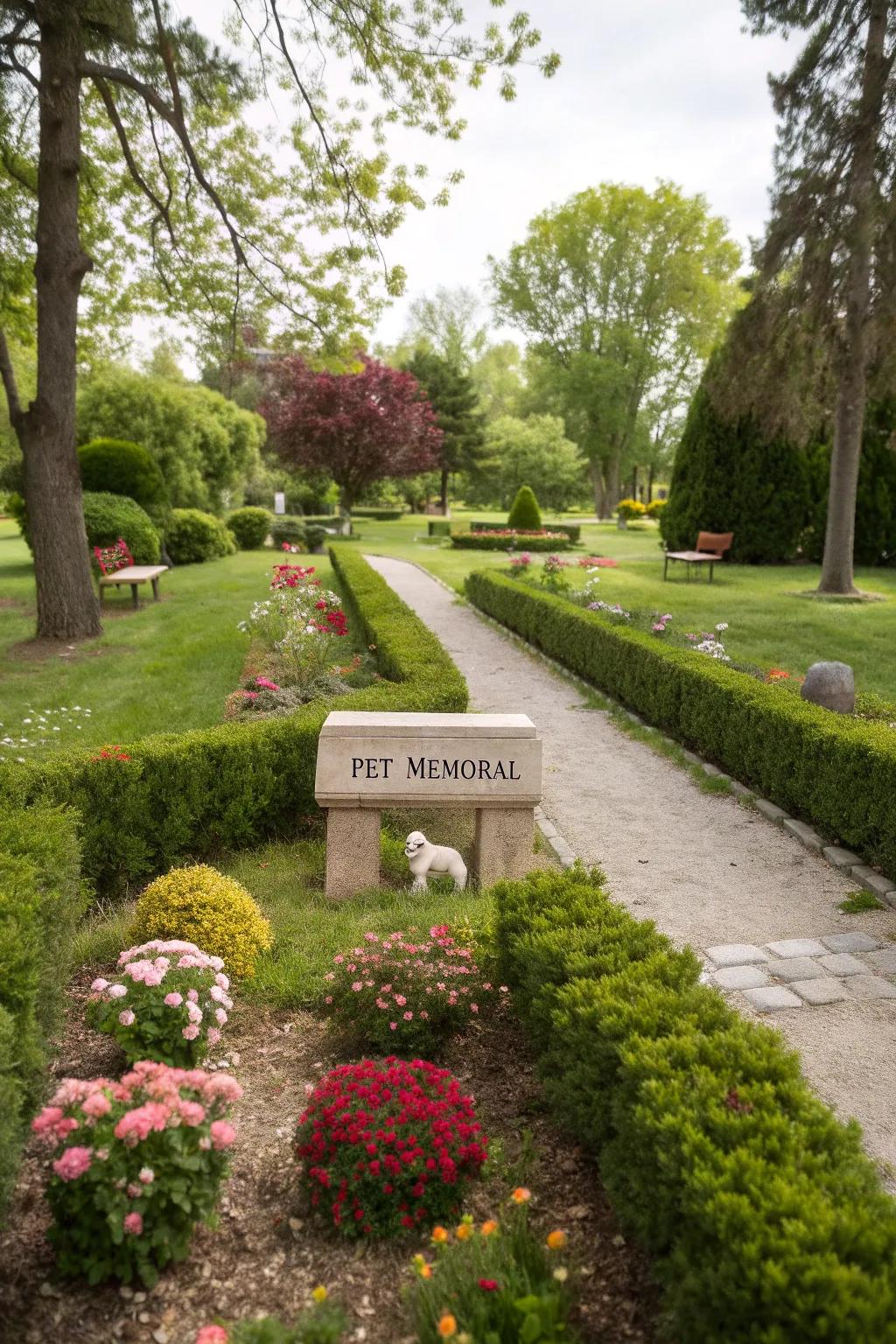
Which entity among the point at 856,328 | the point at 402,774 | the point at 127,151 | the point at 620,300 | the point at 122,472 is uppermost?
the point at 620,300

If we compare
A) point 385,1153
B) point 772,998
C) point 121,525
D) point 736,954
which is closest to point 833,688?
point 736,954

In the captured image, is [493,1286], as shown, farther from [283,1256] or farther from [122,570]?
[122,570]

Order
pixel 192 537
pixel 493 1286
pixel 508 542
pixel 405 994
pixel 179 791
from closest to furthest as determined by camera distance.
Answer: pixel 493 1286
pixel 405 994
pixel 179 791
pixel 192 537
pixel 508 542

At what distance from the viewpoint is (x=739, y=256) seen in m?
41.2

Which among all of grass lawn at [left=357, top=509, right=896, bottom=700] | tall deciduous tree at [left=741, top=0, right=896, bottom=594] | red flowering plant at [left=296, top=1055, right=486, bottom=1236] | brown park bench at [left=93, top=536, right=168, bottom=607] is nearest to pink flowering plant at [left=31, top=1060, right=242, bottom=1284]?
red flowering plant at [left=296, top=1055, right=486, bottom=1236]

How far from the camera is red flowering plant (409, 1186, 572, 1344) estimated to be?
2006 millimetres

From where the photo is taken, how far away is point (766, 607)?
47.1ft

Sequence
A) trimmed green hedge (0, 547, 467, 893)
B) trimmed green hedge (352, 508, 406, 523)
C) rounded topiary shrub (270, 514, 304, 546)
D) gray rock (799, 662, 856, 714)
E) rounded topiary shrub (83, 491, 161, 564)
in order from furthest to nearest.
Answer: trimmed green hedge (352, 508, 406, 523), rounded topiary shrub (270, 514, 304, 546), rounded topiary shrub (83, 491, 161, 564), gray rock (799, 662, 856, 714), trimmed green hedge (0, 547, 467, 893)

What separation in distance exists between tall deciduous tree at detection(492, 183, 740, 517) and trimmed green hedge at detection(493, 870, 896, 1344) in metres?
39.9

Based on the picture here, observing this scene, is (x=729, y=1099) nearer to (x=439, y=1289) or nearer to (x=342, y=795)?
(x=439, y=1289)

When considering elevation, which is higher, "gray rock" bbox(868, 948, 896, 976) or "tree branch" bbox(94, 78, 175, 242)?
"tree branch" bbox(94, 78, 175, 242)

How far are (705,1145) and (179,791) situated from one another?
3788 mm

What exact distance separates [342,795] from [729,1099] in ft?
9.04

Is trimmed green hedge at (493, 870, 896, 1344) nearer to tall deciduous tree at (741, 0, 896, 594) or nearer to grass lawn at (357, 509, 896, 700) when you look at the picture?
grass lawn at (357, 509, 896, 700)
